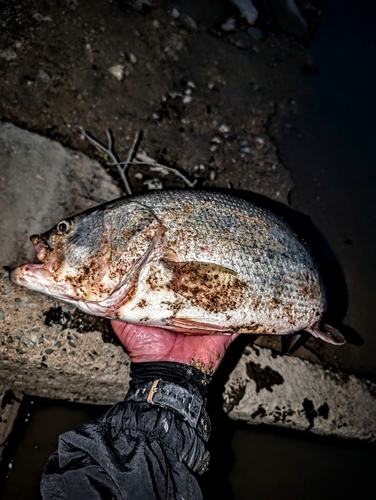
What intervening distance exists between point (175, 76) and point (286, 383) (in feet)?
11.4

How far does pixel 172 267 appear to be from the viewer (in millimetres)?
2285

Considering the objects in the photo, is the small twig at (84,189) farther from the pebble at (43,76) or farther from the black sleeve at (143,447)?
the black sleeve at (143,447)

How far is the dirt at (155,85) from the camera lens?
3449 millimetres

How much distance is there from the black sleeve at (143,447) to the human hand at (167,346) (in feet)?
0.27

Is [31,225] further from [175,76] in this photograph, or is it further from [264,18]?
[264,18]

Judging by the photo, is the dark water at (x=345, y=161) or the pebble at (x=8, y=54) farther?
the dark water at (x=345, y=161)

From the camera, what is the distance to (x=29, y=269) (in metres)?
2.31

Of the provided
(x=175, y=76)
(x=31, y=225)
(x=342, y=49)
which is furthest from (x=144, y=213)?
(x=342, y=49)

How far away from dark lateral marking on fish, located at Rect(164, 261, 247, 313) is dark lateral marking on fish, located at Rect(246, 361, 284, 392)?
1.07 metres

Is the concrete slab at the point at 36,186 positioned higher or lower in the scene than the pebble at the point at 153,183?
lower

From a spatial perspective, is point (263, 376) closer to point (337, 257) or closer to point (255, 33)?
point (337, 257)

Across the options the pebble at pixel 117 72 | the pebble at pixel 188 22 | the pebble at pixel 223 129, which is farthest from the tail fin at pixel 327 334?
the pebble at pixel 188 22

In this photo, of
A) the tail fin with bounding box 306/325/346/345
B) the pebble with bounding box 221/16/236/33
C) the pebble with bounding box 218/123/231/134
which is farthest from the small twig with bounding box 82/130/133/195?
the pebble with bounding box 221/16/236/33

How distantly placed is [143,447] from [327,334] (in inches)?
65.6
